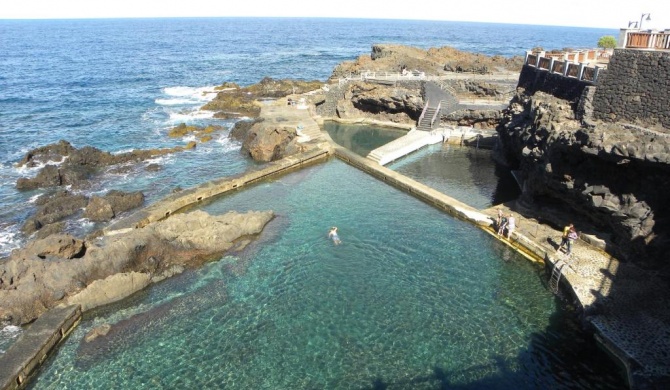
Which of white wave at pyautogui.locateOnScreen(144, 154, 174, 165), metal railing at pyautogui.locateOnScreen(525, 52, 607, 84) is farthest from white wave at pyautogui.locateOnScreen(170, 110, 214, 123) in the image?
metal railing at pyautogui.locateOnScreen(525, 52, 607, 84)

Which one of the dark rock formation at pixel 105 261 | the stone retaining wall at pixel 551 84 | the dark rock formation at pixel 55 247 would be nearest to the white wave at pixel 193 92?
the dark rock formation at pixel 105 261

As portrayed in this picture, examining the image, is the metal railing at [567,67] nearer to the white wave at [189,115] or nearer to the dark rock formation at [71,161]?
the dark rock formation at [71,161]

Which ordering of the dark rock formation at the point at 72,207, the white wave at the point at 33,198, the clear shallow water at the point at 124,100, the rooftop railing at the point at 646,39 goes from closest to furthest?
the rooftop railing at the point at 646,39 < the dark rock formation at the point at 72,207 < the white wave at the point at 33,198 < the clear shallow water at the point at 124,100

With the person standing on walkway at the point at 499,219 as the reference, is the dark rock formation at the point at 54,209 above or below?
below

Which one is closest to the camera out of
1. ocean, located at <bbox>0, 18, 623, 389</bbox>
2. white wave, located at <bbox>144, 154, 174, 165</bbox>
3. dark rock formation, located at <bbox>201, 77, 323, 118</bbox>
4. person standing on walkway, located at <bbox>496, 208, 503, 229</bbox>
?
ocean, located at <bbox>0, 18, 623, 389</bbox>

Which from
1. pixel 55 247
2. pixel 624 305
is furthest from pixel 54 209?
pixel 624 305

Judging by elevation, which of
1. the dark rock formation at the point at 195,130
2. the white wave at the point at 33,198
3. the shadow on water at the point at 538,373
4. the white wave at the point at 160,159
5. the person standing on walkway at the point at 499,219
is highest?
the dark rock formation at the point at 195,130

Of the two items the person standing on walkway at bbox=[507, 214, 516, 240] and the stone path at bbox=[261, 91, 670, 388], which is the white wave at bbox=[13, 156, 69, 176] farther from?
the stone path at bbox=[261, 91, 670, 388]

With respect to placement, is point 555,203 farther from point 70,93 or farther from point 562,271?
point 70,93
